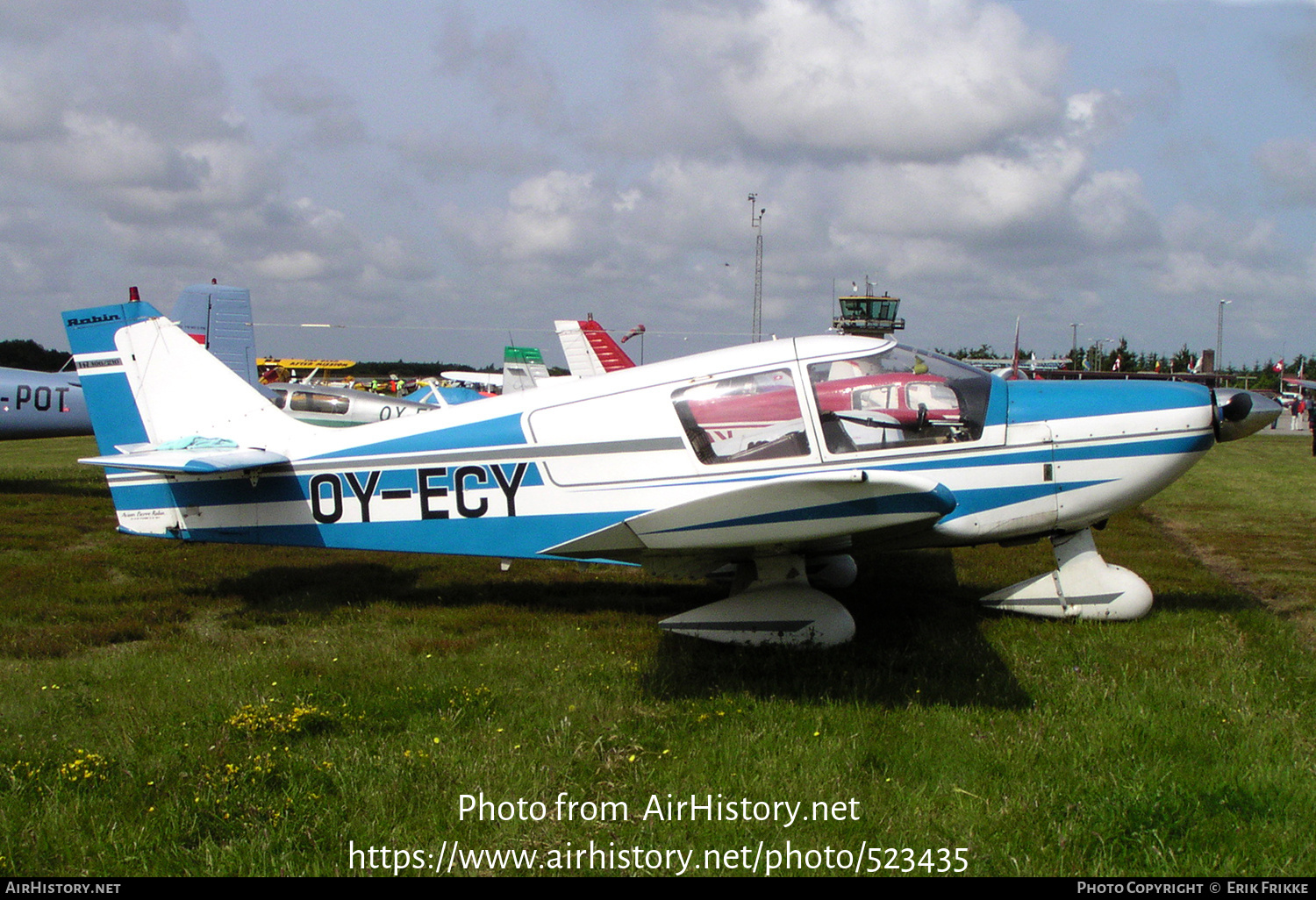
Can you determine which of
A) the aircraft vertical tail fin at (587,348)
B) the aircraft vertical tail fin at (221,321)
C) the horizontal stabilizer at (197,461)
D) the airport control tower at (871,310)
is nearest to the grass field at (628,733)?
the horizontal stabilizer at (197,461)

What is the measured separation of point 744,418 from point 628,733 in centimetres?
212

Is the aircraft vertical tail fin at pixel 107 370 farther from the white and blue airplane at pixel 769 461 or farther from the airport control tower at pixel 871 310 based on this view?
the airport control tower at pixel 871 310

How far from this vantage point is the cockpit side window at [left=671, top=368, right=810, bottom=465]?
534 cm

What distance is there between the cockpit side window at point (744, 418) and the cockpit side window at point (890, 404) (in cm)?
18

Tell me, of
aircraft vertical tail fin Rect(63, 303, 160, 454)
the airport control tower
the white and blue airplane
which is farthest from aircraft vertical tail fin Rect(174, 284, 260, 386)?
the airport control tower

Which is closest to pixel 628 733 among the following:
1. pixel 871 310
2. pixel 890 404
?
pixel 890 404

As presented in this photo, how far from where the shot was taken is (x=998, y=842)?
309 centimetres

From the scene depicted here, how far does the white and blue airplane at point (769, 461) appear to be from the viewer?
5.37 meters

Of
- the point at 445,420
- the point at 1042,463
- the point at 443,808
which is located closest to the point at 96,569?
the point at 445,420

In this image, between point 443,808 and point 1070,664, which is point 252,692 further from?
point 1070,664

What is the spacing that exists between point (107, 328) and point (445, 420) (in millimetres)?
3134

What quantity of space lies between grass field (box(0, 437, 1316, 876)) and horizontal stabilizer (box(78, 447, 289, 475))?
1.13 m

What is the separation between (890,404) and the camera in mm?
5426

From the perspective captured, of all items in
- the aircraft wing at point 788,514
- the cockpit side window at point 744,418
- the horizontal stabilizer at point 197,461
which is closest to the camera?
the aircraft wing at point 788,514
